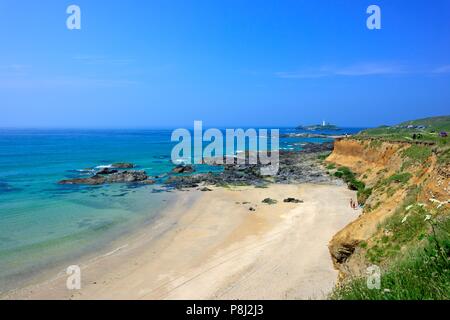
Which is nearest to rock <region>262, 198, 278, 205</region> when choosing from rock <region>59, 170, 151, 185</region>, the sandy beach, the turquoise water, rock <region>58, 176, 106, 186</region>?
the sandy beach

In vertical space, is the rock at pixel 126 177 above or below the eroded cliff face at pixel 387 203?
below

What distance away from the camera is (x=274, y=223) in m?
28.2

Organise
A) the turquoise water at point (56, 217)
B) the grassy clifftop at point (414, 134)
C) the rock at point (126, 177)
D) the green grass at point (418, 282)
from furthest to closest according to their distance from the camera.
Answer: the rock at point (126, 177), the grassy clifftop at point (414, 134), the turquoise water at point (56, 217), the green grass at point (418, 282)

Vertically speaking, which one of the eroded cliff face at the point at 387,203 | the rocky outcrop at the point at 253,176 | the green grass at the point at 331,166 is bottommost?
the rocky outcrop at the point at 253,176

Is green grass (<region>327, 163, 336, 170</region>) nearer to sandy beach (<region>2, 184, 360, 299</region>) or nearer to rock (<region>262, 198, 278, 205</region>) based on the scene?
rock (<region>262, 198, 278, 205</region>)

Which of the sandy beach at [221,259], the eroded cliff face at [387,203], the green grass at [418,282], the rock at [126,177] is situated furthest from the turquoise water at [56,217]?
the green grass at [418,282]

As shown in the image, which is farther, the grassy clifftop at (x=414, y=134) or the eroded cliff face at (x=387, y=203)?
the grassy clifftop at (x=414, y=134)

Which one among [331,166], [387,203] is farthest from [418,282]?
[331,166]

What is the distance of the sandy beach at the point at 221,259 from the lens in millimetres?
16484

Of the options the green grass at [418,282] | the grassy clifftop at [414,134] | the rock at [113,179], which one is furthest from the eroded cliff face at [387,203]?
the rock at [113,179]

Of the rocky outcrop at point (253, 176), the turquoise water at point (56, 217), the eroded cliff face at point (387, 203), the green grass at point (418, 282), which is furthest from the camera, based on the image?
the rocky outcrop at point (253, 176)

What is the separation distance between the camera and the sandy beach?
54.1ft

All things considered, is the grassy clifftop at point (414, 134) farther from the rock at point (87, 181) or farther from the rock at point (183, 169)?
the rock at point (87, 181)

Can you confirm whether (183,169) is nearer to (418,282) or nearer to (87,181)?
(87,181)
